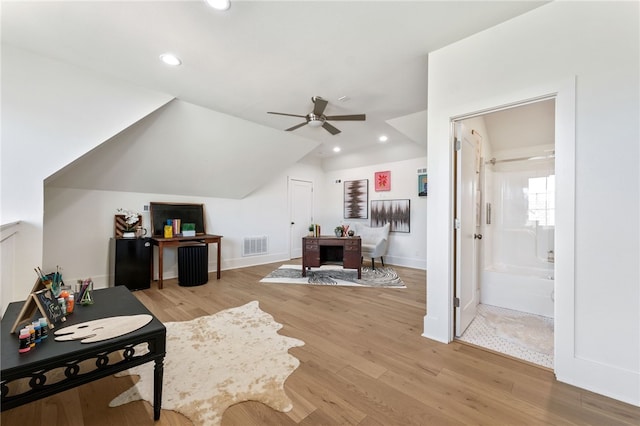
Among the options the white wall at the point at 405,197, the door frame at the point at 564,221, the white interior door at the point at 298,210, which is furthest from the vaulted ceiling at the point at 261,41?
the white interior door at the point at 298,210

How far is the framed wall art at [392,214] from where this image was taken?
231 inches

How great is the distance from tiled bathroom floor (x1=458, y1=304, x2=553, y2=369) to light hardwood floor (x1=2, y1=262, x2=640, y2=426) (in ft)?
0.61

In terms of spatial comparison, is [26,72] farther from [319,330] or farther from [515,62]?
[515,62]

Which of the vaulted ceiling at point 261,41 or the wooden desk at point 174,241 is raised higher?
the vaulted ceiling at point 261,41

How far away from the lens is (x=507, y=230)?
4.08 metres

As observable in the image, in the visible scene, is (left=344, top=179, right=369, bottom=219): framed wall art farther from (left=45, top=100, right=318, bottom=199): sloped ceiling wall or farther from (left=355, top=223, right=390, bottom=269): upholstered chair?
(left=45, top=100, right=318, bottom=199): sloped ceiling wall

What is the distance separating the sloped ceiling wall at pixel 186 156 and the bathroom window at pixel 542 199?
12.6ft

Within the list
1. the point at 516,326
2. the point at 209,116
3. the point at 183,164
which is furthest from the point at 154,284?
the point at 516,326

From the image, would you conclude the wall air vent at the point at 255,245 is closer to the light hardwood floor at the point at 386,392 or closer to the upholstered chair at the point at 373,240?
the upholstered chair at the point at 373,240

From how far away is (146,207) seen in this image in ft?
15.1

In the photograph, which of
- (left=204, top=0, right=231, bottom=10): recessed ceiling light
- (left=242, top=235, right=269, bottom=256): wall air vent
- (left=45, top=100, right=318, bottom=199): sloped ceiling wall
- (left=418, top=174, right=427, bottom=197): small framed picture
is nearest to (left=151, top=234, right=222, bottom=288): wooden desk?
(left=45, top=100, right=318, bottom=199): sloped ceiling wall

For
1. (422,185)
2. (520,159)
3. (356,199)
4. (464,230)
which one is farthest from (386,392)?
(356,199)

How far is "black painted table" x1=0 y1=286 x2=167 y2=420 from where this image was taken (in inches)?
43.9

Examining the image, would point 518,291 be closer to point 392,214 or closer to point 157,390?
point 392,214
